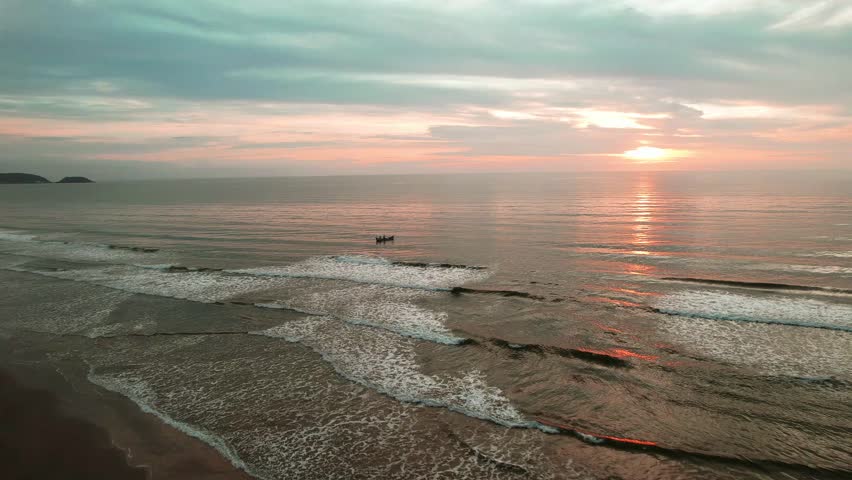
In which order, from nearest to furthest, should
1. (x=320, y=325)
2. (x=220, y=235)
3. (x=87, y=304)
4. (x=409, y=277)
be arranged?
(x=320, y=325), (x=87, y=304), (x=409, y=277), (x=220, y=235)

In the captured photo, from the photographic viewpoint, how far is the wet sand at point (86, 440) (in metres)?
9.35

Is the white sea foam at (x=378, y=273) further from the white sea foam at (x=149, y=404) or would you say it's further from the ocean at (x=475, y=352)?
the white sea foam at (x=149, y=404)

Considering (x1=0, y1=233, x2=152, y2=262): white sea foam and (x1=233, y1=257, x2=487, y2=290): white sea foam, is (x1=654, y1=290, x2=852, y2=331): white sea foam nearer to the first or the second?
(x1=233, y1=257, x2=487, y2=290): white sea foam

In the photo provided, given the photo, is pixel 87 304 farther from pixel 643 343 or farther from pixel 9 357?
pixel 643 343

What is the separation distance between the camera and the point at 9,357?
15.4m

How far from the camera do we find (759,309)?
19359mm

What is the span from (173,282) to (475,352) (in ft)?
64.5

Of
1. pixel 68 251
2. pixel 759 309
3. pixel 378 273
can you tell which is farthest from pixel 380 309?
pixel 68 251

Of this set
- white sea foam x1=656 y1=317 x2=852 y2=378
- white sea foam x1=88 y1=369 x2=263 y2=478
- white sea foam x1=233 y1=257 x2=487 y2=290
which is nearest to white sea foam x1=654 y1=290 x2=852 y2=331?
white sea foam x1=656 y1=317 x2=852 y2=378

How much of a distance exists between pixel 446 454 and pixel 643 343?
963cm

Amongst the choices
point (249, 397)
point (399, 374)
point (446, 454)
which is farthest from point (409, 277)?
point (446, 454)

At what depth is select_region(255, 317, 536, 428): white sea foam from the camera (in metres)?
11.9

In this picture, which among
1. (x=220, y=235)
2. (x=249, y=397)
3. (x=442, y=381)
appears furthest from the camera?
(x=220, y=235)

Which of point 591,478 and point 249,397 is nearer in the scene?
point 591,478
